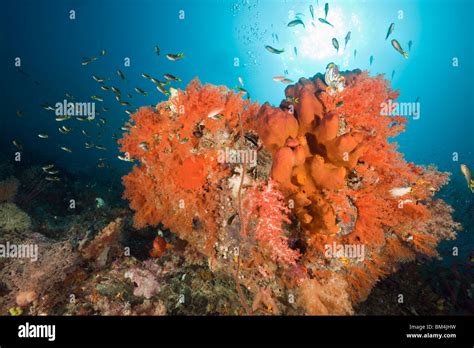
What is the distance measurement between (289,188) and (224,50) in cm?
9206

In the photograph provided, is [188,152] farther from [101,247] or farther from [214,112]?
[101,247]

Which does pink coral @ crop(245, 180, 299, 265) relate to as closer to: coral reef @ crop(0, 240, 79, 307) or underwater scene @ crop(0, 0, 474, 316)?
Answer: underwater scene @ crop(0, 0, 474, 316)

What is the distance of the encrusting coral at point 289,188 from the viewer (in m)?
4.41

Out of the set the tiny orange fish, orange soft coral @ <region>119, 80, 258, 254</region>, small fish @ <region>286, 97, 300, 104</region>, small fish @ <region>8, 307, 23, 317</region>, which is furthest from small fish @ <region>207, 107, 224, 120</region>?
small fish @ <region>8, 307, 23, 317</region>

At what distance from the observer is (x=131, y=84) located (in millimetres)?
98188

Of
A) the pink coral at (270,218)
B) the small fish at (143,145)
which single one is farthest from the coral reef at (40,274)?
the pink coral at (270,218)

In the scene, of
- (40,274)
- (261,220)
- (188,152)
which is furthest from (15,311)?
(261,220)

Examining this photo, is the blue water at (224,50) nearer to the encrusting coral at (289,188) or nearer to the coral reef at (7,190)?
the coral reef at (7,190)

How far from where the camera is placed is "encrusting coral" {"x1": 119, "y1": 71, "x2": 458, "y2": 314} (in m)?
4.41

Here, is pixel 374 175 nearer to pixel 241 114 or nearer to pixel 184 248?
pixel 241 114

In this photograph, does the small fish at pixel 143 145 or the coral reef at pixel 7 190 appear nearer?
the small fish at pixel 143 145

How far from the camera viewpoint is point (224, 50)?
87688 mm

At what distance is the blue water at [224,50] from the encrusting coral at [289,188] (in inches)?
1640
